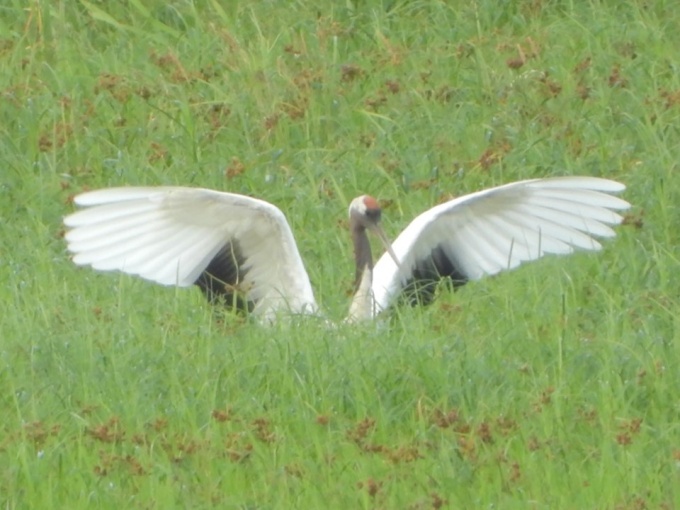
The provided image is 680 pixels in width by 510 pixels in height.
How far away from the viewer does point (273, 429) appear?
5.77 metres

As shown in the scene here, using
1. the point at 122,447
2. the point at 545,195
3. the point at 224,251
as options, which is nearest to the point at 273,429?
the point at 122,447

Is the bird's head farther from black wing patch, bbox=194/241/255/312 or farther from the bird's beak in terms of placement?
black wing patch, bbox=194/241/255/312

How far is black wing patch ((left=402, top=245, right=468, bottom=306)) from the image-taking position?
6.90 metres

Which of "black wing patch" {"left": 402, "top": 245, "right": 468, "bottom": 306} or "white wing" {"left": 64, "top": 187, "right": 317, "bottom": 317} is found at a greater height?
"white wing" {"left": 64, "top": 187, "right": 317, "bottom": 317}

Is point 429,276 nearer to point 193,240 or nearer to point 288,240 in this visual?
point 288,240

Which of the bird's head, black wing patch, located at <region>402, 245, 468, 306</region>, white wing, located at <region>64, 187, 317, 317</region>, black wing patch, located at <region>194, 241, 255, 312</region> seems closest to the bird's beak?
the bird's head

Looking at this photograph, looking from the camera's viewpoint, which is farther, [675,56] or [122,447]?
[675,56]

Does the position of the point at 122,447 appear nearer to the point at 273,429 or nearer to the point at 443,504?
the point at 273,429

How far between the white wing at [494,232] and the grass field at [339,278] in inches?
5.8

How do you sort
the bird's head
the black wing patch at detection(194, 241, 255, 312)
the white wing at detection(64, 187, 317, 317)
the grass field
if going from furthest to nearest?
1. the bird's head
2. the black wing patch at detection(194, 241, 255, 312)
3. the white wing at detection(64, 187, 317, 317)
4. the grass field

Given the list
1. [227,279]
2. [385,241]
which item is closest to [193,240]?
[227,279]

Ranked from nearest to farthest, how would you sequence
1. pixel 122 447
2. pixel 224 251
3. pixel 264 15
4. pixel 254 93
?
1. pixel 122 447
2. pixel 224 251
3. pixel 254 93
4. pixel 264 15

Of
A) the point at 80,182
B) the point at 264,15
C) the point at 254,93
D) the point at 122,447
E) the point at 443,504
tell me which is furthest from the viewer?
the point at 264,15

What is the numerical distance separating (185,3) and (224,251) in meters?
3.55
